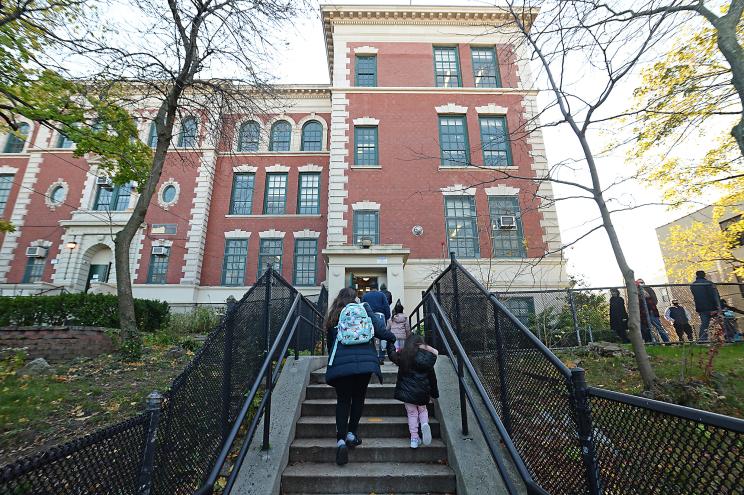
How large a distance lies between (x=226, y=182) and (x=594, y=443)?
21.8 metres

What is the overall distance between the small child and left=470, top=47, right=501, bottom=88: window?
18059 millimetres

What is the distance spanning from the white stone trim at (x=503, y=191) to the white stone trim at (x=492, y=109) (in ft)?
13.9

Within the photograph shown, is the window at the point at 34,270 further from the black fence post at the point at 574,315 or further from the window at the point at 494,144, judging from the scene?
the black fence post at the point at 574,315

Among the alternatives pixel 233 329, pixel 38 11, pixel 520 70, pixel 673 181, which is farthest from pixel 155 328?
pixel 520 70

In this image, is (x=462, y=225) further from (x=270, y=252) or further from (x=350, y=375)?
(x=350, y=375)

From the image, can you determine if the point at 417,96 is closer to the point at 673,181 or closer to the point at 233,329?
the point at 673,181

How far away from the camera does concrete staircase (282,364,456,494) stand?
352 cm

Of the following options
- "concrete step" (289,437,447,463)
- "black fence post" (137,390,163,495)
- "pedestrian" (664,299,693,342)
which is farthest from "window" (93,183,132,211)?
"pedestrian" (664,299,693,342)

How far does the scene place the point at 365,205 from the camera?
1645 cm

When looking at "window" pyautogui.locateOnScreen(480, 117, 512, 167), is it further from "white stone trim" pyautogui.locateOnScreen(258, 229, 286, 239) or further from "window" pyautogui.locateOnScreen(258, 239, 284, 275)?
"window" pyautogui.locateOnScreen(258, 239, 284, 275)

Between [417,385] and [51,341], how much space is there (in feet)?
28.0

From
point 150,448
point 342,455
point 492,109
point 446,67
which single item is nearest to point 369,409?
point 342,455

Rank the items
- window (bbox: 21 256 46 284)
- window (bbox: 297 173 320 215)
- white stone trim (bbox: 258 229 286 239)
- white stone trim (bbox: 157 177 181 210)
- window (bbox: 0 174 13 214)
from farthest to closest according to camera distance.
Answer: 1. window (bbox: 0 174 13 214)
2. window (bbox: 297 173 320 215)
3. white stone trim (bbox: 157 177 181 210)
4. white stone trim (bbox: 258 229 286 239)
5. window (bbox: 21 256 46 284)

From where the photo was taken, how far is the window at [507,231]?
15703 mm
